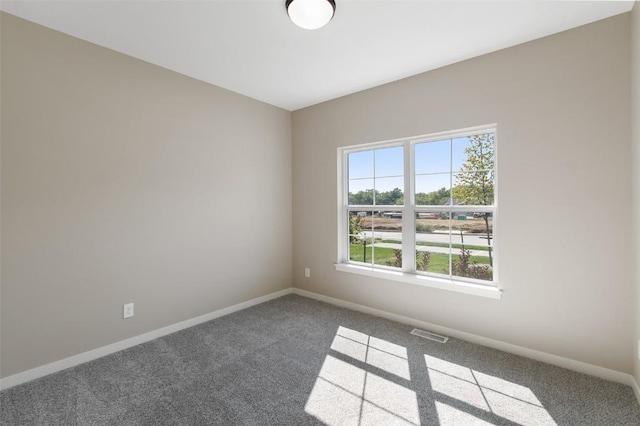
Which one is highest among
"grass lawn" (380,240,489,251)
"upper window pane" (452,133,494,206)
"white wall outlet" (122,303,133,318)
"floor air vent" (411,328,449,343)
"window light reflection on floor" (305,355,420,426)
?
"upper window pane" (452,133,494,206)

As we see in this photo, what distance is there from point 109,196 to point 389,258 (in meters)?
2.82

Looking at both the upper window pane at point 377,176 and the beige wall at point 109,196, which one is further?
the upper window pane at point 377,176

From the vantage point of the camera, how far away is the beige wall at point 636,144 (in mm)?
1887

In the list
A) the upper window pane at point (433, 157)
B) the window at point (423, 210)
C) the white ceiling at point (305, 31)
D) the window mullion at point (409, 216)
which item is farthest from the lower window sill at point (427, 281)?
the white ceiling at point (305, 31)

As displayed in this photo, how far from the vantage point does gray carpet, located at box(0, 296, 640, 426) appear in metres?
1.76

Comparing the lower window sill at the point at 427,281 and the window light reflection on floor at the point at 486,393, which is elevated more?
the lower window sill at the point at 427,281

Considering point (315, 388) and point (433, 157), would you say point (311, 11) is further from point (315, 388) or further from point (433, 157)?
point (315, 388)

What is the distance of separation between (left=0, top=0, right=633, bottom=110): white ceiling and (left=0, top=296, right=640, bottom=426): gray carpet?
2.59 m

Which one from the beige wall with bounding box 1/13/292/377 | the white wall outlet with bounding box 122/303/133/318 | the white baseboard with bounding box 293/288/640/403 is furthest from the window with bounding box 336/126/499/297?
the white wall outlet with bounding box 122/303/133/318

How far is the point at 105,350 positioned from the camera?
2.48 metres

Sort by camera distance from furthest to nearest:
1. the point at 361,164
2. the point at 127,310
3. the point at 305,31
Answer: the point at 361,164 < the point at 127,310 < the point at 305,31

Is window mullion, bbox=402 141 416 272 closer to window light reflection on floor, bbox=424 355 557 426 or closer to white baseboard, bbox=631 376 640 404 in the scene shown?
window light reflection on floor, bbox=424 355 557 426

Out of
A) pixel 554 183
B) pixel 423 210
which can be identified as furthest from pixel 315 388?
pixel 554 183

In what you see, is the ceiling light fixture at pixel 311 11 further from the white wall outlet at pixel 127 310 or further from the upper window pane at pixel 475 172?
the white wall outlet at pixel 127 310
